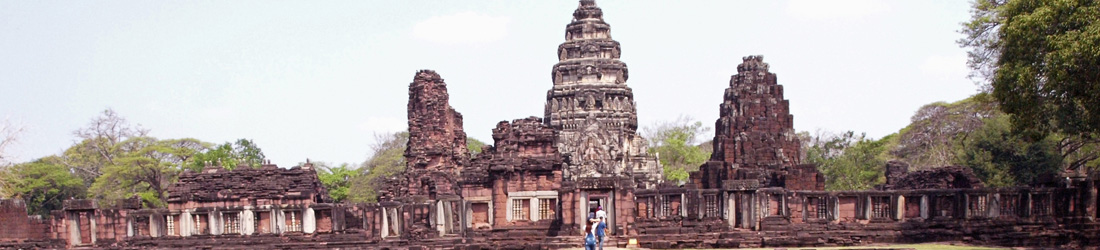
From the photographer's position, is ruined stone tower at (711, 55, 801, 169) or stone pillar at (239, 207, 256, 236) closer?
stone pillar at (239, 207, 256, 236)

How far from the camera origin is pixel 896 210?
28.9m

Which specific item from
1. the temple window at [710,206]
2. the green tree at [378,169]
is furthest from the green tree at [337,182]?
the temple window at [710,206]

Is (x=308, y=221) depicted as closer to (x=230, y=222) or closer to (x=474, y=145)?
(x=230, y=222)

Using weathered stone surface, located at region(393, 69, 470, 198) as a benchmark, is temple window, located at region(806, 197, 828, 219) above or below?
below

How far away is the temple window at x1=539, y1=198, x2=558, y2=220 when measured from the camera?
1114 inches

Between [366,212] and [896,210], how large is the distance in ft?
39.5

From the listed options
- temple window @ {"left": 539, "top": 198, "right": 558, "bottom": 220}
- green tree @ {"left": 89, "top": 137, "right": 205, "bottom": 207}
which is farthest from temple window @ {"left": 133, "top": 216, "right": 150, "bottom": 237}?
green tree @ {"left": 89, "top": 137, "right": 205, "bottom": 207}

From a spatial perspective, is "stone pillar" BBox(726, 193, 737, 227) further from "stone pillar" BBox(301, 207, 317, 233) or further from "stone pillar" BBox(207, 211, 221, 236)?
"stone pillar" BBox(207, 211, 221, 236)

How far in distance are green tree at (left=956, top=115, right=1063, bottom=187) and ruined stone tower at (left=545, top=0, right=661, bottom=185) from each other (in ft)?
72.2

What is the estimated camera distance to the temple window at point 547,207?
28.3 m

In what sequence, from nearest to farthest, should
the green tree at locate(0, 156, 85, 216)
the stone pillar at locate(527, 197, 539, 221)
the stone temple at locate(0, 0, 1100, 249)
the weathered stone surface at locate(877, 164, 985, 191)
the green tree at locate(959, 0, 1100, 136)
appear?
the green tree at locate(959, 0, 1100, 136) < the stone temple at locate(0, 0, 1100, 249) < the stone pillar at locate(527, 197, 539, 221) < the weathered stone surface at locate(877, 164, 985, 191) < the green tree at locate(0, 156, 85, 216)

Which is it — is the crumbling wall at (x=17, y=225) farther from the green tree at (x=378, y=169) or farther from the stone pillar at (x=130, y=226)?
the green tree at (x=378, y=169)

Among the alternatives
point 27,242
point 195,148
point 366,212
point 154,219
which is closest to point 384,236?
point 366,212

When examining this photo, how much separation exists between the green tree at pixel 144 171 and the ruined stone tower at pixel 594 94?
18393 mm
